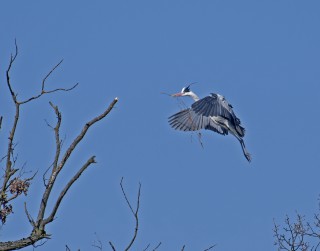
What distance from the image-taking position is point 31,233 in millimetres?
5125

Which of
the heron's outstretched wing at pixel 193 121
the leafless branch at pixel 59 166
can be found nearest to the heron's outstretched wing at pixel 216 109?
the heron's outstretched wing at pixel 193 121

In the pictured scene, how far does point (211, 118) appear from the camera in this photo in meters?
18.1

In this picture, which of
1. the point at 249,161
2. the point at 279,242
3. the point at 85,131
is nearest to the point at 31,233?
the point at 85,131

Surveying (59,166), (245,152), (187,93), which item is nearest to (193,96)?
(187,93)

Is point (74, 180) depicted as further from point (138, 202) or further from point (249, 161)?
point (249, 161)

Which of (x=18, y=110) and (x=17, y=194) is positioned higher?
(x=18, y=110)

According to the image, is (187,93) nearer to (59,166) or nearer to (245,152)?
(245,152)

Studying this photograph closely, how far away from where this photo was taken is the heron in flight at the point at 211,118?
16.7 meters

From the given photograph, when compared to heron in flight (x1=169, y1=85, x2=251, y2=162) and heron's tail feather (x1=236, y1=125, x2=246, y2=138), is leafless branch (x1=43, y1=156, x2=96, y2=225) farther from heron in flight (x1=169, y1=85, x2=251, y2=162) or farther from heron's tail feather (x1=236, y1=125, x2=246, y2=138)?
heron's tail feather (x1=236, y1=125, x2=246, y2=138)

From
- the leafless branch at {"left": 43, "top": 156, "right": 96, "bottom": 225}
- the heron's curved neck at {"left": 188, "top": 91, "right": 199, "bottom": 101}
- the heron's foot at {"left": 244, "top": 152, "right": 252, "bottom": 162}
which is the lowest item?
the leafless branch at {"left": 43, "top": 156, "right": 96, "bottom": 225}

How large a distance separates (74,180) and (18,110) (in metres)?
0.69

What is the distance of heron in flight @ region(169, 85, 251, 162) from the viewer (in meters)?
16.7

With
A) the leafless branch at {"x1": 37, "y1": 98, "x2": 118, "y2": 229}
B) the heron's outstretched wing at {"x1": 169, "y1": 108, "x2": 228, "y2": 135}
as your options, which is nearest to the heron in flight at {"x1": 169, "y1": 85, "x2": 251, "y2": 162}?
the heron's outstretched wing at {"x1": 169, "y1": 108, "x2": 228, "y2": 135}

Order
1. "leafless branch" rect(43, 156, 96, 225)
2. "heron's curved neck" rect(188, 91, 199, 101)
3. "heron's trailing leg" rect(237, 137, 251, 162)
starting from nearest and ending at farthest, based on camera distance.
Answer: "leafless branch" rect(43, 156, 96, 225), "heron's trailing leg" rect(237, 137, 251, 162), "heron's curved neck" rect(188, 91, 199, 101)
